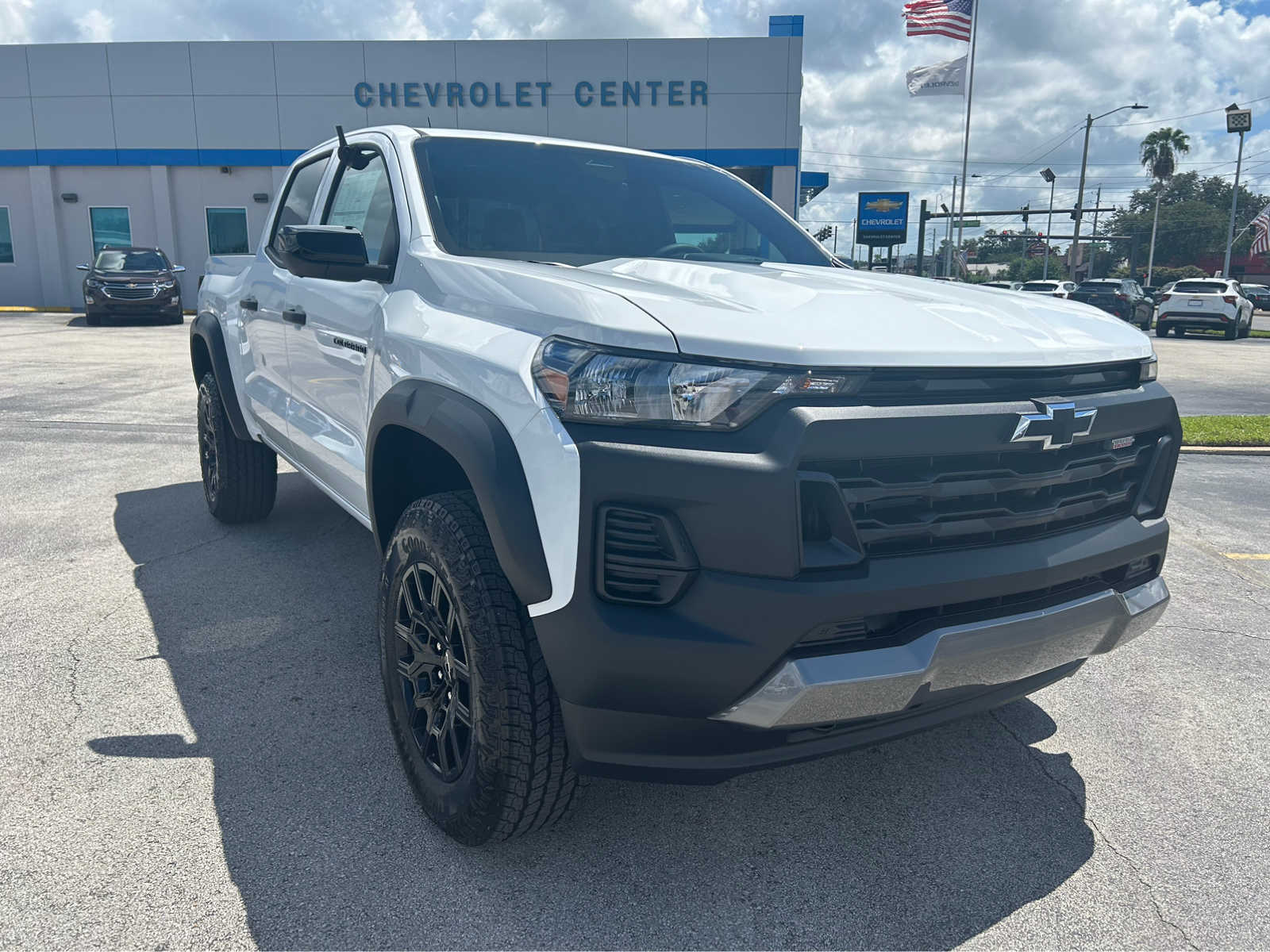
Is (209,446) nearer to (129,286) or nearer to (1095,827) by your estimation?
(1095,827)

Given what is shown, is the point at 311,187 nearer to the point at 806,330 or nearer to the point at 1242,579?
the point at 806,330

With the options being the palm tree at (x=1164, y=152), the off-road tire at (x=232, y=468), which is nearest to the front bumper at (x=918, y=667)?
the off-road tire at (x=232, y=468)

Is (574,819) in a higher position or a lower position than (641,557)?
lower

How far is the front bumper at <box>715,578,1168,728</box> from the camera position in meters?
1.95

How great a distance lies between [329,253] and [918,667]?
1994 millimetres

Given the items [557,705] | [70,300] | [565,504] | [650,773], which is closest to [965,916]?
[650,773]

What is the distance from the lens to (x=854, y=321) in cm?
216

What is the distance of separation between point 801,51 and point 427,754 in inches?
985

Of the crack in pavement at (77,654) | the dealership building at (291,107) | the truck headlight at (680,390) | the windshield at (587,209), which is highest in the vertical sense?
the dealership building at (291,107)

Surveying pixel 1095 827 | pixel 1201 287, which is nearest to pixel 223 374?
pixel 1095 827

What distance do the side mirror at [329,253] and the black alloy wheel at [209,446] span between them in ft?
7.60

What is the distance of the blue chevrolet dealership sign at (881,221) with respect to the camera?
1731 inches

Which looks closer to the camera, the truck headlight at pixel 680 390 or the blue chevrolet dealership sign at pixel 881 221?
the truck headlight at pixel 680 390

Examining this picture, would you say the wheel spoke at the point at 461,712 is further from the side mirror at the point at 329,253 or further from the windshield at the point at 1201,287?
the windshield at the point at 1201,287
